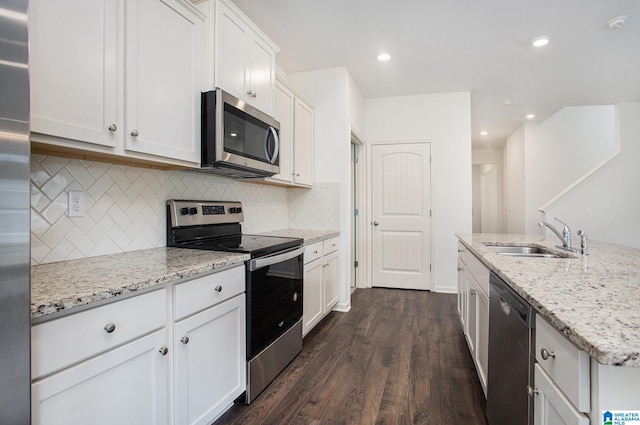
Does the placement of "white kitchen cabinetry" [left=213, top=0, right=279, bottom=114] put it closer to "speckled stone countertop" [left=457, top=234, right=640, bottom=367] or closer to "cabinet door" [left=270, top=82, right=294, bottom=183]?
"cabinet door" [left=270, top=82, right=294, bottom=183]

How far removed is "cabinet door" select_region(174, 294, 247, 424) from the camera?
1325mm

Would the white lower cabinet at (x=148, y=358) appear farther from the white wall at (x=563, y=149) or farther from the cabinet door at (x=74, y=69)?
the white wall at (x=563, y=149)

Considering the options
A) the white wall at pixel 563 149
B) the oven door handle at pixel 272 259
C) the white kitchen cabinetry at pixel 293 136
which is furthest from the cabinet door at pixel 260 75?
the white wall at pixel 563 149

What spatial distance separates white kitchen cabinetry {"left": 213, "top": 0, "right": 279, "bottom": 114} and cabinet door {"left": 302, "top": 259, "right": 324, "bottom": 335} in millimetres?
1328

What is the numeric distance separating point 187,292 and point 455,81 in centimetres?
390

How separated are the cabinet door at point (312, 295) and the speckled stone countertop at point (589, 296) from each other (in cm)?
131

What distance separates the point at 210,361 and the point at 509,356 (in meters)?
1.29

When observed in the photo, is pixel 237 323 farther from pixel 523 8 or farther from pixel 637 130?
pixel 637 130

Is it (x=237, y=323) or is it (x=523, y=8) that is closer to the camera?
(x=237, y=323)

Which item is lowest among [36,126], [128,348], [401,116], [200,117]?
[128,348]

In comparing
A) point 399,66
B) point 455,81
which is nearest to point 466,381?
point 399,66

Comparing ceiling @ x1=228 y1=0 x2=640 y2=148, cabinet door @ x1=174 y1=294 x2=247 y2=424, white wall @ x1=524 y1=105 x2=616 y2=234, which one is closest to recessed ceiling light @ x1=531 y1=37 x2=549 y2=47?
ceiling @ x1=228 y1=0 x2=640 y2=148

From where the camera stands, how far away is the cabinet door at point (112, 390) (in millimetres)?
883

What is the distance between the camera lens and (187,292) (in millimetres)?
1337
